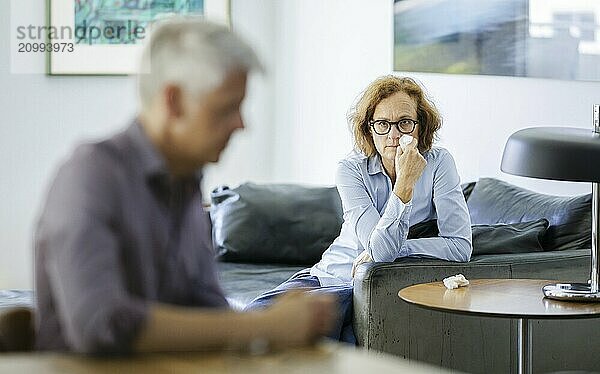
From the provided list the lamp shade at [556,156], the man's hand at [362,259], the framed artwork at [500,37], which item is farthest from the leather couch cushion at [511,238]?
the lamp shade at [556,156]

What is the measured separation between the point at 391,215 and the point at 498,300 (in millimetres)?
527

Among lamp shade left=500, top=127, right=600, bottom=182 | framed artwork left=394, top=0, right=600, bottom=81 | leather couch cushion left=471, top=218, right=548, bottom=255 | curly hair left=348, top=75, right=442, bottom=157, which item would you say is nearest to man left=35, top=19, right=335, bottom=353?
lamp shade left=500, top=127, right=600, bottom=182

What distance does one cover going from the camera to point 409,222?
364 cm

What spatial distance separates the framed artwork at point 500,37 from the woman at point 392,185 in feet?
2.02

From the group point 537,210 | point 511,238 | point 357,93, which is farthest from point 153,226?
point 357,93

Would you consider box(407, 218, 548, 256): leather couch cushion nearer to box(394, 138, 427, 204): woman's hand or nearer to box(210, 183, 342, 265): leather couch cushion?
box(394, 138, 427, 204): woman's hand

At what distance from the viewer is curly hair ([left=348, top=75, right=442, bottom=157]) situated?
371 cm

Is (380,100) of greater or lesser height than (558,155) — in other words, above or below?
above

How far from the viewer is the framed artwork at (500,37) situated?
13.0 feet

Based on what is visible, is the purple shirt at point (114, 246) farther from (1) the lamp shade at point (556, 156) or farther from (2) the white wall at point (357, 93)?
(2) the white wall at point (357, 93)

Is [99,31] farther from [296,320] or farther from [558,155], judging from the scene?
[296,320]

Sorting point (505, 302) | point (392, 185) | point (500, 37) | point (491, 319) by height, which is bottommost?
point (491, 319)

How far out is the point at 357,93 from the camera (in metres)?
5.58

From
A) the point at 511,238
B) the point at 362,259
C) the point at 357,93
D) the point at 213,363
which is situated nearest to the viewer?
the point at 213,363
